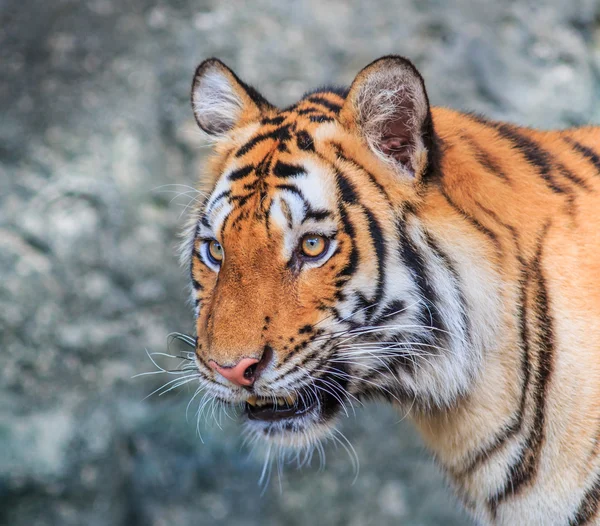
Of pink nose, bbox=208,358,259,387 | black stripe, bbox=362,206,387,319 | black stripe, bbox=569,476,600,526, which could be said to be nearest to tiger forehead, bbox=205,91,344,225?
black stripe, bbox=362,206,387,319

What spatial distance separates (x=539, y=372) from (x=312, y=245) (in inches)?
19.2

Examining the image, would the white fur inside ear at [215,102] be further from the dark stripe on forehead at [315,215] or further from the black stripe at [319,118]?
the dark stripe on forehead at [315,215]

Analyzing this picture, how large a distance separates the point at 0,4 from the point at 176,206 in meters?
1.06

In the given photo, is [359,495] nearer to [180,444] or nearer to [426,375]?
[180,444]

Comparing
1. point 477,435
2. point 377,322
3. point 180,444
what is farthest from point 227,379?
point 180,444

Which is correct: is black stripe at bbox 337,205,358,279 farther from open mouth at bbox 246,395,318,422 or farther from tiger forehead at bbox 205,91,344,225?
open mouth at bbox 246,395,318,422

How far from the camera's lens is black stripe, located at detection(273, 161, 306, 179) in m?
1.37

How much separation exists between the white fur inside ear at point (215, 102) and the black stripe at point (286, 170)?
0.93ft

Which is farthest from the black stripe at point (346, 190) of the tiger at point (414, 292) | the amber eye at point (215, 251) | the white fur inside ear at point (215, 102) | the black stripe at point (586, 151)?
the black stripe at point (586, 151)

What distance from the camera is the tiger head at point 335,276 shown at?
1.27 m

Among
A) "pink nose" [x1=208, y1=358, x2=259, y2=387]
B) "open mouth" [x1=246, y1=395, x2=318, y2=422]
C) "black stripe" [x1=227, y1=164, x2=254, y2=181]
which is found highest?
"black stripe" [x1=227, y1=164, x2=254, y2=181]

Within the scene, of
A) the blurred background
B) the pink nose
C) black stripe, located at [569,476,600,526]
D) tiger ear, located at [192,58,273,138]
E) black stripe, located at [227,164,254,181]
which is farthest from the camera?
the blurred background

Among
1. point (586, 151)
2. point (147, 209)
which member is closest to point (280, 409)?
point (586, 151)

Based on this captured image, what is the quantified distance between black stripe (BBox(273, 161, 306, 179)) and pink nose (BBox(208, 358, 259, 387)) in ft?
1.16
